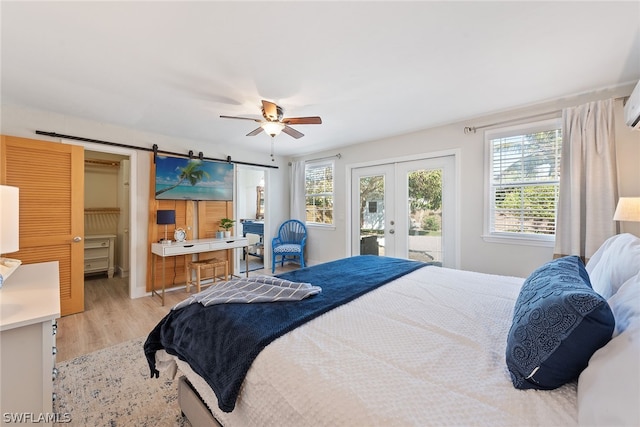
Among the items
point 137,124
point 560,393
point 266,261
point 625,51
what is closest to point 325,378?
point 560,393

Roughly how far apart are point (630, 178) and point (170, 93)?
14.3 feet

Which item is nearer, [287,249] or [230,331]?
[230,331]

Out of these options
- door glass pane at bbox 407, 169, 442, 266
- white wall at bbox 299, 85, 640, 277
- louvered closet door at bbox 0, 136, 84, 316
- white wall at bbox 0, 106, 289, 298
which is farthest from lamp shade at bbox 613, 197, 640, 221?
louvered closet door at bbox 0, 136, 84, 316

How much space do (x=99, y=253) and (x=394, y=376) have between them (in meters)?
5.61

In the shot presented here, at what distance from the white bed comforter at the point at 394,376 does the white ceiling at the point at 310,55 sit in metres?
1.72

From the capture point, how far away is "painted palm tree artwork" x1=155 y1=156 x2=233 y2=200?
3.94 m

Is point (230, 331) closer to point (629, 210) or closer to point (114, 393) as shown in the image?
point (114, 393)

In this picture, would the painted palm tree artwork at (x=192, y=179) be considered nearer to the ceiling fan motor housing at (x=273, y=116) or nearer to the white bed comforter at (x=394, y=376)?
the ceiling fan motor housing at (x=273, y=116)

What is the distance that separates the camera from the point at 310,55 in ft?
6.47

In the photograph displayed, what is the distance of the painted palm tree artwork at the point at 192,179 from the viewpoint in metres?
3.94

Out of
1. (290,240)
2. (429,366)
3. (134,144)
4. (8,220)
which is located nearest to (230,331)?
(429,366)

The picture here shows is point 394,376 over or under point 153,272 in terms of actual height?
over

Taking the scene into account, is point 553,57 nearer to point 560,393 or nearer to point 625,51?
point 625,51

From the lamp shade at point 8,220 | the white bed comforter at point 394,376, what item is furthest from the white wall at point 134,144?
the white bed comforter at point 394,376
